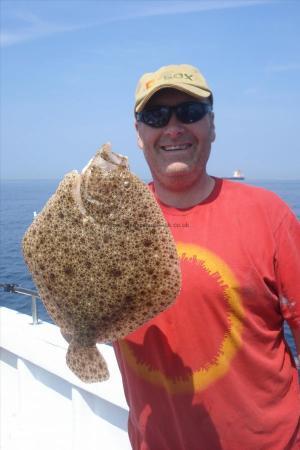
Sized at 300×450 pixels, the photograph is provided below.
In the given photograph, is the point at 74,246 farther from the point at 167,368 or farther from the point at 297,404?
the point at 297,404

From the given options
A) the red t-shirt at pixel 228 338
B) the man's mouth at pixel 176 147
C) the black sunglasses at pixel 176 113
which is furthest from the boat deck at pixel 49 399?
the black sunglasses at pixel 176 113

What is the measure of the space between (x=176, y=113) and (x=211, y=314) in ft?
3.52

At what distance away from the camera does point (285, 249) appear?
2.31 m

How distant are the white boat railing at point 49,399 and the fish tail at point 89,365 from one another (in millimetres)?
1652

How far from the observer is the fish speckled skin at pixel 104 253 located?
197 cm

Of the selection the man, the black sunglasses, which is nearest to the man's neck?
the man

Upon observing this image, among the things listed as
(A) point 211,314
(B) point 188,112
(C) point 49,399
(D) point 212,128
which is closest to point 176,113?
(B) point 188,112

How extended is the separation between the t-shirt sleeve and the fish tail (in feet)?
3.25

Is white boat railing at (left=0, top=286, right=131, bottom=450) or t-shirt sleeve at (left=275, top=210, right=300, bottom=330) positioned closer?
t-shirt sleeve at (left=275, top=210, right=300, bottom=330)

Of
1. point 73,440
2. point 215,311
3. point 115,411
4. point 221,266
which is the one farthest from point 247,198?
point 73,440

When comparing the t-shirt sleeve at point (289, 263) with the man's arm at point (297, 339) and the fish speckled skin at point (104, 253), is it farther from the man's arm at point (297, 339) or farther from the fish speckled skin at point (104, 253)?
the fish speckled skin at point (104, 253)

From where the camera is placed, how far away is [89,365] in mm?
2096

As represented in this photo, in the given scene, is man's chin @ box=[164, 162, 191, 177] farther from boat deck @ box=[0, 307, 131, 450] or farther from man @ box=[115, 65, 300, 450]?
boat deck @ box=[0, 307, 131, 450]

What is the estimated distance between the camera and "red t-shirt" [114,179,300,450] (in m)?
2.31
